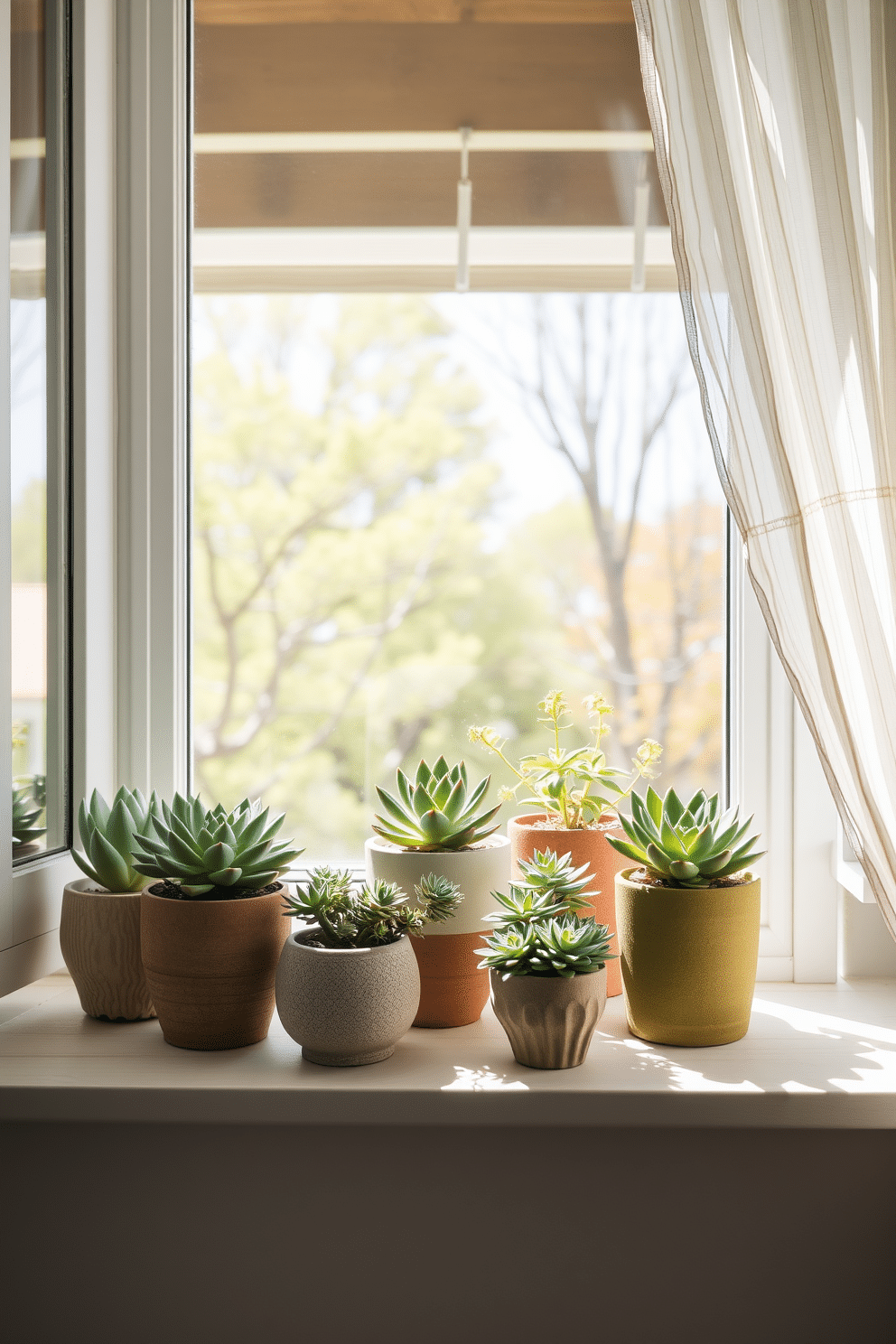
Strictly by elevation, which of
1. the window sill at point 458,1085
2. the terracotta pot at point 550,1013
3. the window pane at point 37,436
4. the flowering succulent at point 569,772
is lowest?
the window sill at point 458,1085

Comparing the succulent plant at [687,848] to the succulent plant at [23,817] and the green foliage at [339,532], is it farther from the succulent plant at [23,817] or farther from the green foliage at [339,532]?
the green foliage at [339,532]

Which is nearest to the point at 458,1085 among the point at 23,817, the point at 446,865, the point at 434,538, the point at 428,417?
the point at 446,865

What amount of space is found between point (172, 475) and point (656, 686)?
821mm

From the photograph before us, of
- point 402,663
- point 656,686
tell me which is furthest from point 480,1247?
point 402,663

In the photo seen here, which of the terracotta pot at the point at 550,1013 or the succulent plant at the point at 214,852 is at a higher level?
the succulent plant at the point at 214,852

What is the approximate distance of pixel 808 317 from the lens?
31.4 inches

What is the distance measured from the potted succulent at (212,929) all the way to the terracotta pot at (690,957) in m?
0.34

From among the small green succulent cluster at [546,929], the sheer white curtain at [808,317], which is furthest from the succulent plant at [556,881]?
the sheer white curtain at [808,317]

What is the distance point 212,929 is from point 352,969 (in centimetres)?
14

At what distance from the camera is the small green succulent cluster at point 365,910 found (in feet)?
2.64

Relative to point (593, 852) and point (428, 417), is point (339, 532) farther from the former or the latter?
point (593, 852)

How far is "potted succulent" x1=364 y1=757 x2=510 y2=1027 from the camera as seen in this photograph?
0.87 m

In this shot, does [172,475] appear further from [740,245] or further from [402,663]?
[402,663]

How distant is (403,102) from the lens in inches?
46.1
